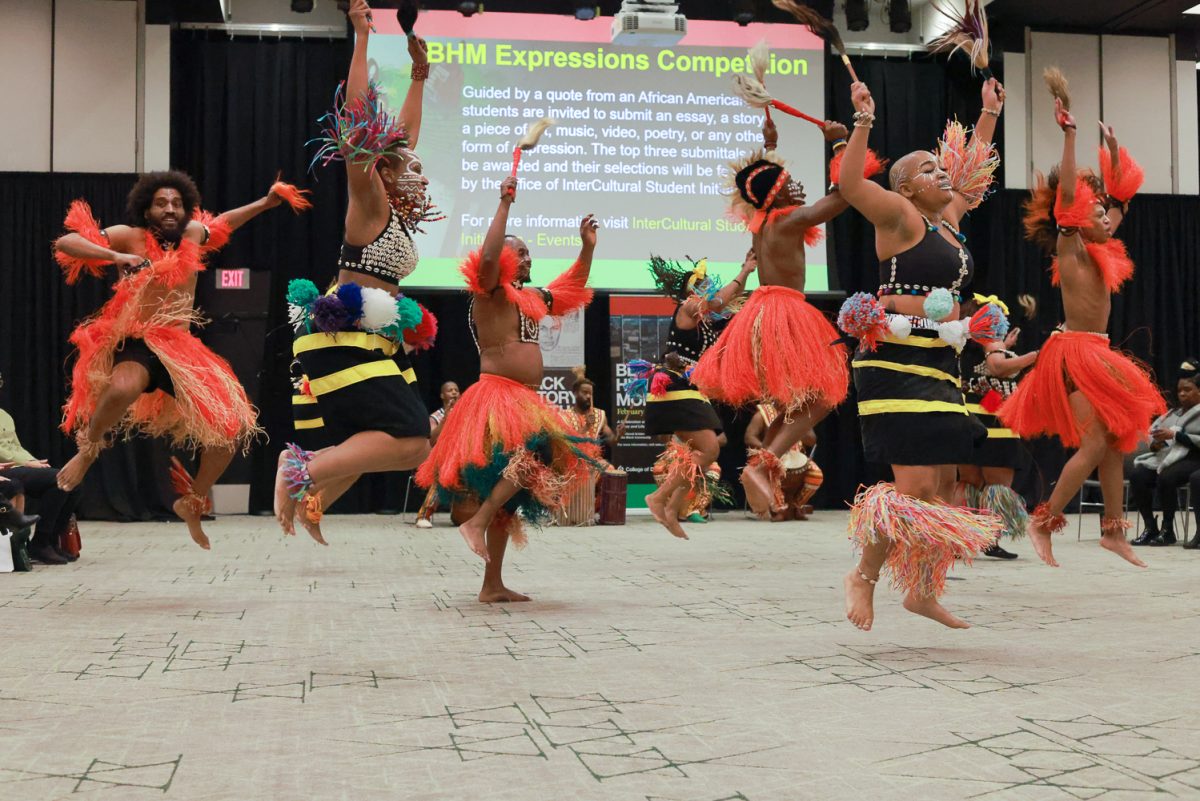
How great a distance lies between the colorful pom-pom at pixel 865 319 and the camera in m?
3.71

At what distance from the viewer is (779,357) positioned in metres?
5.04

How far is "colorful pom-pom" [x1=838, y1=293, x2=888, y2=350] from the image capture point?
3.71 metres

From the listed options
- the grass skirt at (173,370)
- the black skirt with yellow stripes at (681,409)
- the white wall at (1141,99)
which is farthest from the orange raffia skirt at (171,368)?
the white wall at (1141,99)

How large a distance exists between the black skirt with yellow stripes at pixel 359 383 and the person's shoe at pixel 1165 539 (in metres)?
5.65

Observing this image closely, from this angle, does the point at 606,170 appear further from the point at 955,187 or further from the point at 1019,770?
the point at 1019,770

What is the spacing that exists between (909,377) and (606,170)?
741 centimetres

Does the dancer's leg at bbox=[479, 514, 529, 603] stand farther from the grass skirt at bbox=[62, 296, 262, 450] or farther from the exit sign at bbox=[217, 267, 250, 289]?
the exit sign at bbox=[217, 267, 250, 289]

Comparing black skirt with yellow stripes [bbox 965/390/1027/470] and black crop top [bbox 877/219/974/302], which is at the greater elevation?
black crop top [bbox 877/219/974/302]

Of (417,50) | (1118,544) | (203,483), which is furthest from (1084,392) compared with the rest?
(203,483)

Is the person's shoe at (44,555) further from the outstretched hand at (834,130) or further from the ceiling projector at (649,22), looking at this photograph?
the ceiling projector at (649,22)

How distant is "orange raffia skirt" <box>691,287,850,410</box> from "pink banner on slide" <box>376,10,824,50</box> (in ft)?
19.8

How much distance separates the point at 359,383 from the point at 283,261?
6961 mm

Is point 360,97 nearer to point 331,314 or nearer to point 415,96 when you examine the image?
point 415,96

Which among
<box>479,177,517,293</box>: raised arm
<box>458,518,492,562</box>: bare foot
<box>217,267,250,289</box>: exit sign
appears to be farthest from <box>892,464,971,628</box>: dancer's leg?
<box>217,267,250,289</box>: exit sign
